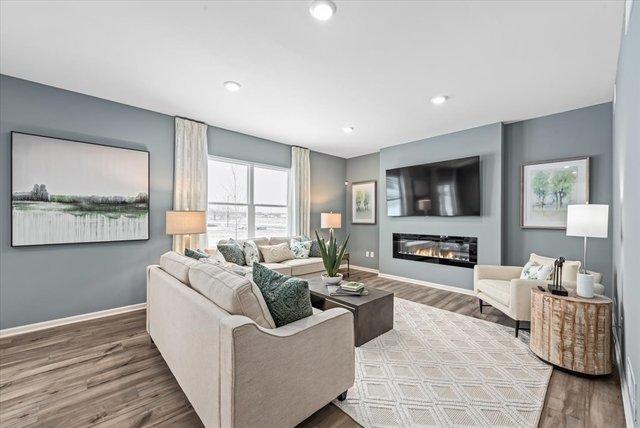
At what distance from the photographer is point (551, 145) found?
12.2 feet

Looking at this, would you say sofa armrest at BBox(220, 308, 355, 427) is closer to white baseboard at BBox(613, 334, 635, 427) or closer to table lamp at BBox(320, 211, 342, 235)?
white baseboard at BBox(613, 334, 635, 427)

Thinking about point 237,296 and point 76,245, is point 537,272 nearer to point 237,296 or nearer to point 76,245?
point 237,296

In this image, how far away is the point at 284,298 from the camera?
1.57 m

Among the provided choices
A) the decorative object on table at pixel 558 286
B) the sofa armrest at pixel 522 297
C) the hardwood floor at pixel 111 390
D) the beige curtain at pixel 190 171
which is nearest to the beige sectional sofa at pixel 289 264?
the beige curtain at pixel 190 171

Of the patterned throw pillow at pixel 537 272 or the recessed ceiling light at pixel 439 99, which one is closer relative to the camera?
the patterned throw pillow at pixel 537 272

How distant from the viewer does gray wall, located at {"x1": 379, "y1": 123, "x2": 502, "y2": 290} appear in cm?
408

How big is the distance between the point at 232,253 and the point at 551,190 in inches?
179

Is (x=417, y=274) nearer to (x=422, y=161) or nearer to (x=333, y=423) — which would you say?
(x=422, y=161)

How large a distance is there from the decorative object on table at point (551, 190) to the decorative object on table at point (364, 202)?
9.02 ft

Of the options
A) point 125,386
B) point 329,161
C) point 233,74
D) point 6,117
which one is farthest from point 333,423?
point 329,161

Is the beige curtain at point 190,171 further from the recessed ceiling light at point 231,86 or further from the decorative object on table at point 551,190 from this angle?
the decorative object on table at point 551,190

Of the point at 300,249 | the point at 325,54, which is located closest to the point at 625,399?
the point at 325,54

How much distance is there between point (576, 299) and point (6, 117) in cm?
557

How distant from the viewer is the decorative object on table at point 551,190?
11.4 feet
